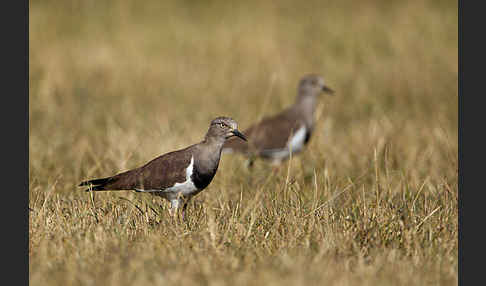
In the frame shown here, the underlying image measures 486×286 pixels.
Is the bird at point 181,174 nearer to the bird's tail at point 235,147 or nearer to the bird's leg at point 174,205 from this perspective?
the bird's leg at point 174,205

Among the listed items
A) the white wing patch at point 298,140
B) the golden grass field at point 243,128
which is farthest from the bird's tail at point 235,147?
the white wing patch at point 298,140

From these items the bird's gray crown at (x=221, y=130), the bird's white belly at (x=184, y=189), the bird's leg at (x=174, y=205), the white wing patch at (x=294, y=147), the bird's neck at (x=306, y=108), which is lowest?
the bird's leg at (x=174, y=205)

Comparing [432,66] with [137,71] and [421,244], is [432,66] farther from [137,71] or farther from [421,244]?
[421,244]

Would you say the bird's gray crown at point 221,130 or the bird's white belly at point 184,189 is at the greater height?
the bird's gray crown at point 221,130

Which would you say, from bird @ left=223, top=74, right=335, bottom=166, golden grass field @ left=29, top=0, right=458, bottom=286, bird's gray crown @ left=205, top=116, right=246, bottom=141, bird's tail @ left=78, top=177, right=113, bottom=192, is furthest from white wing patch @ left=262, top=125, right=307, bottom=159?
bird's tail @ left=78, top=177, right=113, bottom=192

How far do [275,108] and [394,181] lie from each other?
12.1 ft

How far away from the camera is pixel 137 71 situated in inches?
406

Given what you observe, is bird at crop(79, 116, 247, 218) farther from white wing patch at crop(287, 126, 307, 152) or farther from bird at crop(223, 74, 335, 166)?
white wing patch at crop(287, 126, 307, 152)

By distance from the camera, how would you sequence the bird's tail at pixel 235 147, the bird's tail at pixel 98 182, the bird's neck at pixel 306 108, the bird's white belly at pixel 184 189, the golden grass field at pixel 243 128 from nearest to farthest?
1. the golden grass field at pixel 243 128
2. the bird's white belly at pixel 184 189
3. the bird's tail at pixel 98 182
4. the bird's tail at pixel 235 147
5. the bird's neck at pixel 306 108

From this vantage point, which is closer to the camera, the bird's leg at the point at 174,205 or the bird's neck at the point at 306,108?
the bird's leg at the point at 174,205

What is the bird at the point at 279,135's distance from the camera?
7.19 meters

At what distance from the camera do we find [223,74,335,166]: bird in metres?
7.19

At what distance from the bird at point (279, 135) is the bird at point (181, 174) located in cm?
205

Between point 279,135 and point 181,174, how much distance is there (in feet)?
8.85
